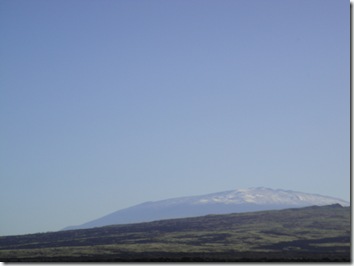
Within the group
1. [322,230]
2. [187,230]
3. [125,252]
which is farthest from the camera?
[187,230]

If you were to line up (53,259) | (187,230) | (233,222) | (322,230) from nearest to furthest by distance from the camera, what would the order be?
(53,259), (322,230), (187,230), (233,222)

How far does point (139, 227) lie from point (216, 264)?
95615mm

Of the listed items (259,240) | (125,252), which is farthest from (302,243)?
(125,252)

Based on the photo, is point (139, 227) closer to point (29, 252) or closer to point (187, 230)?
point (187, 230)

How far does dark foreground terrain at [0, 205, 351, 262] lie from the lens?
9912 centimetres

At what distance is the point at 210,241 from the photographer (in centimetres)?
13100

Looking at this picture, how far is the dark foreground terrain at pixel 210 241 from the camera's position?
325ft

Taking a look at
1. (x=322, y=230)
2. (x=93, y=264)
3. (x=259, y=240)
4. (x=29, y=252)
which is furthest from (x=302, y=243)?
(x=29, y=252)

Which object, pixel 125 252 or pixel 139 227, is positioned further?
pixel 139 227

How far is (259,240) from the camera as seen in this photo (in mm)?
127812

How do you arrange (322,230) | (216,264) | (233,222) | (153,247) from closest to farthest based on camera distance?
1. (216,264)
2. (153,247)
3. (322,230)
4. (233,222)

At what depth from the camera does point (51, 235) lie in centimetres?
17538

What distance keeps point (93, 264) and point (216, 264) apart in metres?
18.8

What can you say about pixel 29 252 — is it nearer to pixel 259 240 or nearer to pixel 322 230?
pixel 259 240
